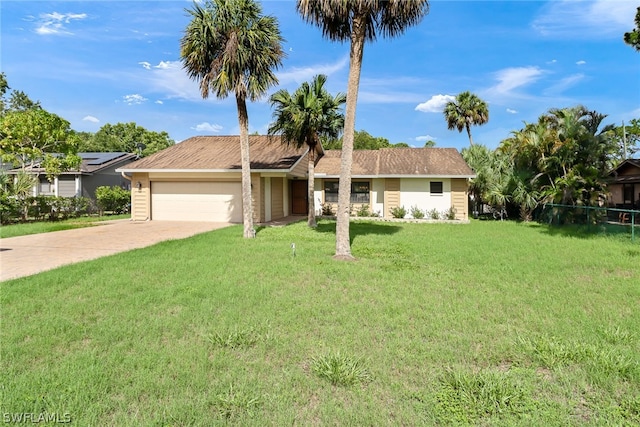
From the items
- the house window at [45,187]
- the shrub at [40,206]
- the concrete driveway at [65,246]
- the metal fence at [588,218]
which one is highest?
the house window at [45,187]

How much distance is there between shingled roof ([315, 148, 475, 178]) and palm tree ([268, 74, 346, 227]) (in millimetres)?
5883

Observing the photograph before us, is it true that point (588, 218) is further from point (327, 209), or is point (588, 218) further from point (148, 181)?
point (148, 181)

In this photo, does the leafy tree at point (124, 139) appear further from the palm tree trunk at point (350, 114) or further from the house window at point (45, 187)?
the palm tree trunk at point (350, 114)

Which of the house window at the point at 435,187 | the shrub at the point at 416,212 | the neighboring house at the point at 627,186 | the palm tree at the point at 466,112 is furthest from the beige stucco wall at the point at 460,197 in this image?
the palm tree at the point at 466,112

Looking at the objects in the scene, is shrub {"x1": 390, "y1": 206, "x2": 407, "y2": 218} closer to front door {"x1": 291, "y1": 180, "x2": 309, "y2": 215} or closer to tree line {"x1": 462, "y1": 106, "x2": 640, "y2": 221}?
tree line {"x1": 462, "y1": 106, "x2": 640, "y2": 221}

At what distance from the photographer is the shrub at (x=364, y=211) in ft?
65.8

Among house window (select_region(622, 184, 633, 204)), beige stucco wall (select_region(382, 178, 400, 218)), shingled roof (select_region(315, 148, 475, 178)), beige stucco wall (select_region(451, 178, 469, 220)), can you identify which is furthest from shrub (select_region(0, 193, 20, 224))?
house window (select_region(622, 184, 633, 204))

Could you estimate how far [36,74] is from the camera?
11.1 meters

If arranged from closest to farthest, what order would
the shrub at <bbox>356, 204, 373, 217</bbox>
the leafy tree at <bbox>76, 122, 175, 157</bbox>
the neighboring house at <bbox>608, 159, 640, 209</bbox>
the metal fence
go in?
Result: 1. the metal fence
2. the shrub at <bbox>356, 204, 373, 217</bbox>
3. the neighboring house at <bbox>608, 159, 640, 209</bbox>
4. the leafy tree at <bbox>76, 122, 175, 157</bbox>

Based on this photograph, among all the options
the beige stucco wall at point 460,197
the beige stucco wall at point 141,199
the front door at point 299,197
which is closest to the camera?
the beige stucco wall at point 141,199

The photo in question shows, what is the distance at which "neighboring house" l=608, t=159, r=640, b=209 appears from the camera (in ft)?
67.3

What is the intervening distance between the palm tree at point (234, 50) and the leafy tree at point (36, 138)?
11.6m

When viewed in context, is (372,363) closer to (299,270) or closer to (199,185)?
(299,270)

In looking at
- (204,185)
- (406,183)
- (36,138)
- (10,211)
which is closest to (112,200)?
(36,138)
